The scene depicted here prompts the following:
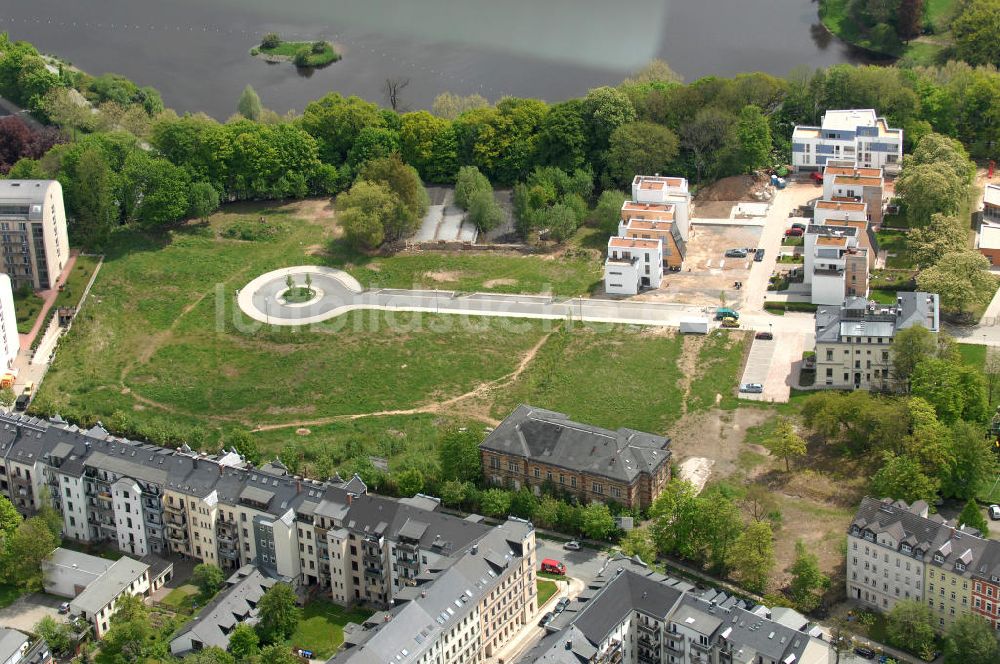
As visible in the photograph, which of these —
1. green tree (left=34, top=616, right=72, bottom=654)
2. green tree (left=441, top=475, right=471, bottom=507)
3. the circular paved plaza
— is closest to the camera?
green tree (left=34, top=616, right=72, bottom=654)

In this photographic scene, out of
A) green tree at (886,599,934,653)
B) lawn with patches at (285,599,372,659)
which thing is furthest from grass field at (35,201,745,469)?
green tree at (886,599,934,653)

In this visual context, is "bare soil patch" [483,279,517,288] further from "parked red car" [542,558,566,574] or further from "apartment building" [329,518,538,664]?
"apartment building" [329,518,538,664]

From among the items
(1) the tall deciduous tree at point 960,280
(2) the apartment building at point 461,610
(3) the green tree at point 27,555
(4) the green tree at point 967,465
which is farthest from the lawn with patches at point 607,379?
(3) the green tree at point 27,555

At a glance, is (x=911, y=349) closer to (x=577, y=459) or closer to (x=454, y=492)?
(x=577, y=459)

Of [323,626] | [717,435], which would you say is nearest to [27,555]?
[323,626]

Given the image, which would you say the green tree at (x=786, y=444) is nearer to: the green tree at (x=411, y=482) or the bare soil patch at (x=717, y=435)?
the bare soil patch at (x=717, y=435)
